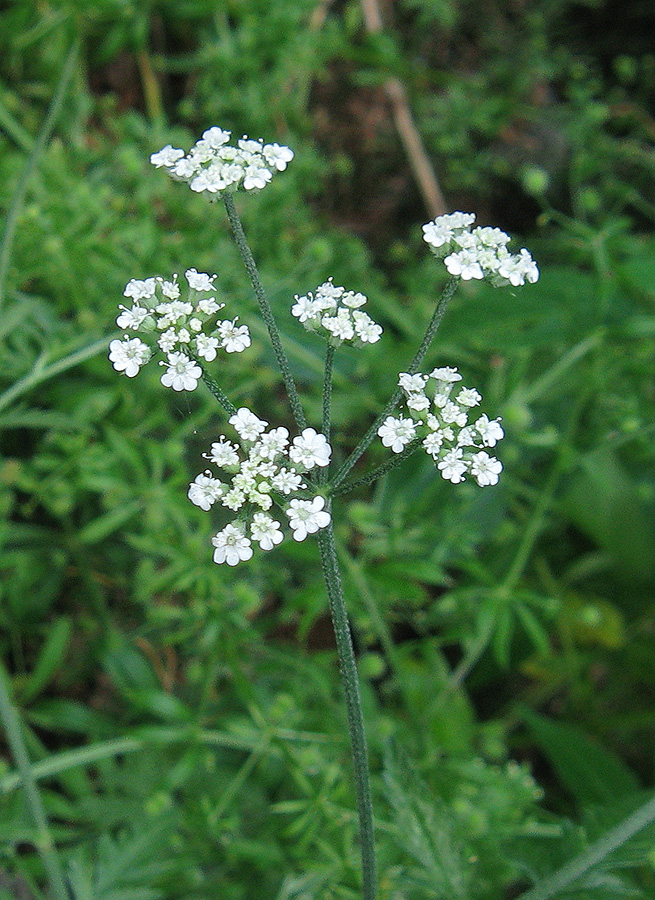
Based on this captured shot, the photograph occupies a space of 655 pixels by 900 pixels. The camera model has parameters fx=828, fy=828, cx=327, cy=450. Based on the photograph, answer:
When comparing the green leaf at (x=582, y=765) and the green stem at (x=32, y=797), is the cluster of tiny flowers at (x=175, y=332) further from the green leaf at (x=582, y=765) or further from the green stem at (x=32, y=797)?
the green leaf at (x=582, y=765)

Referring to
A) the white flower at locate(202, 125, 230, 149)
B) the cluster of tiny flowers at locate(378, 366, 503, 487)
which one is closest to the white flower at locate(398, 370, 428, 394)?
the cluster of tiny flowers at locate(378, 366, 503, 487)

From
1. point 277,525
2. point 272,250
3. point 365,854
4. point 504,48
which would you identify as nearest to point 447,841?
point 365,854

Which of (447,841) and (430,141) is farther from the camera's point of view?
(430,141)

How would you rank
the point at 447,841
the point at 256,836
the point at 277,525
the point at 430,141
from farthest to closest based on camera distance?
1. the point at 430,141
2. the point at 256,836
3. the point at 447,841
4. the point at 277,525

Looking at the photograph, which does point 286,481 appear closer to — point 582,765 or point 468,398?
point 468,398

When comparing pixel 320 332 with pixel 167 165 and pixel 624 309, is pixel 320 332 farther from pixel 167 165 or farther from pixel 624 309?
pixel 624 309

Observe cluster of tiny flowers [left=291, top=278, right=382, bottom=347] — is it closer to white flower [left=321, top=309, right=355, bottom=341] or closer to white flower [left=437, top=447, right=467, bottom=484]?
white flower [left=321, top=309, right=355, bottom=341]

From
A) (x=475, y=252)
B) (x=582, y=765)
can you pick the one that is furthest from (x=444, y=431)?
(x=582, y=765)
